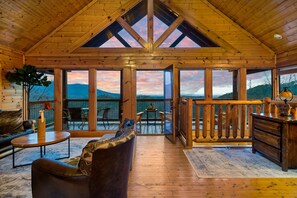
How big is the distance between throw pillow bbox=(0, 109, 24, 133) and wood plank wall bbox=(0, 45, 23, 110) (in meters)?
0.81

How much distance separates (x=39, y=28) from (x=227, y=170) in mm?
5629

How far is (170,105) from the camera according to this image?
512 cm

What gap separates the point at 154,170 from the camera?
3.12 m

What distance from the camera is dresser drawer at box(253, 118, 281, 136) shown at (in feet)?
10.3

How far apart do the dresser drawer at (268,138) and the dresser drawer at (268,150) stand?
0.25 ft

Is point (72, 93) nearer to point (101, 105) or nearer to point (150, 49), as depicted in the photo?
point (101, 105)

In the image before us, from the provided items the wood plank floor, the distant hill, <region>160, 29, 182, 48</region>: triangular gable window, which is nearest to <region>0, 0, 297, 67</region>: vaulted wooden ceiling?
<region>160, 29, 182, 48</region>: triangular gable window

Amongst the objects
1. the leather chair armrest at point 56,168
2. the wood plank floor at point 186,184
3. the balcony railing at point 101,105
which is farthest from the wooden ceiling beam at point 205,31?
the leather chair armrest at point 56,168

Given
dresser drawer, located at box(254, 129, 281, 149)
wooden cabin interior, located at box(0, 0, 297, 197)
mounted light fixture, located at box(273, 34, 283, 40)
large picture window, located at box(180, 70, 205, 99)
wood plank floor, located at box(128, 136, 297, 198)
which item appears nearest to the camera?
wood plank floor, located at box(128, 136, 297, 198)

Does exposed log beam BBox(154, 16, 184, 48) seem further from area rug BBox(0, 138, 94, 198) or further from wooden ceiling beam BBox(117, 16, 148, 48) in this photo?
area rug BBox(0, 138, 94, 198)

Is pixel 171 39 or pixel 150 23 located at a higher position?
pixel 150 23

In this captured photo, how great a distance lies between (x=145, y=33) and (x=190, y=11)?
149cm

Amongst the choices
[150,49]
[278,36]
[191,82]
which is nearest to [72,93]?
[150,49]

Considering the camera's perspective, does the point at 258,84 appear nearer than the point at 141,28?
No
